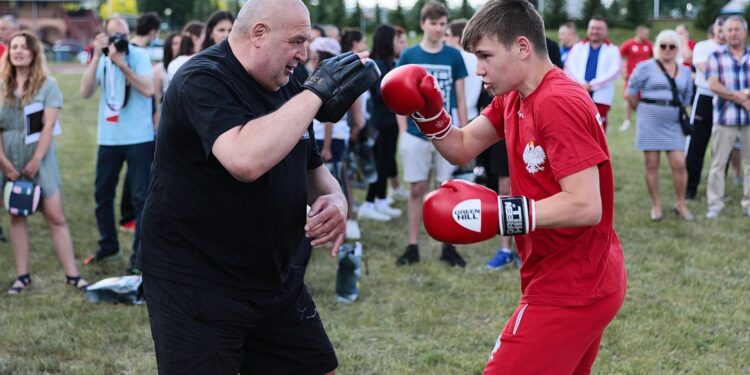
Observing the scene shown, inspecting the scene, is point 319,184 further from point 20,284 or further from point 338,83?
point 20,284

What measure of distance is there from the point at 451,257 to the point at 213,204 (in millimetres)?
4325

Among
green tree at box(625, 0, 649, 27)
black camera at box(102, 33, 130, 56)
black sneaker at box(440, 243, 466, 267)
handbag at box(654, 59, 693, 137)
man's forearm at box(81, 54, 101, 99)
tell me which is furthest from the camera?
green tree at box(625, 0, 649, 27)

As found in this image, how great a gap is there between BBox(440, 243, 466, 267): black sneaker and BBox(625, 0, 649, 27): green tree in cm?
3199

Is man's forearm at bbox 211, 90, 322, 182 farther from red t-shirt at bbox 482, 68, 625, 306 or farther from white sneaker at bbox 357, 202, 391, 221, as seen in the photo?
white sneaker at bbox 357, 202, 391, 221

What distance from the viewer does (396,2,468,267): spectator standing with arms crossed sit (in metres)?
6.73

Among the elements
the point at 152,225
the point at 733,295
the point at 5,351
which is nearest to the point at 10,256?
the point at 5,351

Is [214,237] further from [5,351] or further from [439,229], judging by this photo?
[5,351]

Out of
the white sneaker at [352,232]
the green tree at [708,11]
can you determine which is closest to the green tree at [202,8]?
the green tree at [708,11]

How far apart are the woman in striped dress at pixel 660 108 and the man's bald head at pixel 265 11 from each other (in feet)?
20.5

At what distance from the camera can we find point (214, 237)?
2713 mm

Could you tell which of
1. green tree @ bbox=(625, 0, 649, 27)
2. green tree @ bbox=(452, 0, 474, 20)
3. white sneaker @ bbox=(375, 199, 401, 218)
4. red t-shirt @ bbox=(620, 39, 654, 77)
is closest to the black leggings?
white sneaker @ bbox=(375, 199, 401, 218)

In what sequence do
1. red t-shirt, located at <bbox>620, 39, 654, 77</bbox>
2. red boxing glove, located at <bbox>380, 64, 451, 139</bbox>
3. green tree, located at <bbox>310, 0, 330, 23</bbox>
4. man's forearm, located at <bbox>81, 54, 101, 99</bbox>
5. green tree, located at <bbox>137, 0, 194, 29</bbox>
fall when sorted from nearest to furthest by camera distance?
1. red boxing glove, located at <bbox>380, 64, 451, 139</bbox>
2. man's forearm, located at <bbox>81, 54, 101, 99</bbox>
3. red t-shirt, located at <bbox>620, 39, 654, 77</bbox>
4. green tree, located at <bbox>310, 0, 330, 23</bbox>
5. green tree, located at <bbox>137, 0, 194, 29</bbox>

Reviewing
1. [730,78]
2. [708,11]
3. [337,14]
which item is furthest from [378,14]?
[730,78]

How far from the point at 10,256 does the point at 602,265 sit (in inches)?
229
